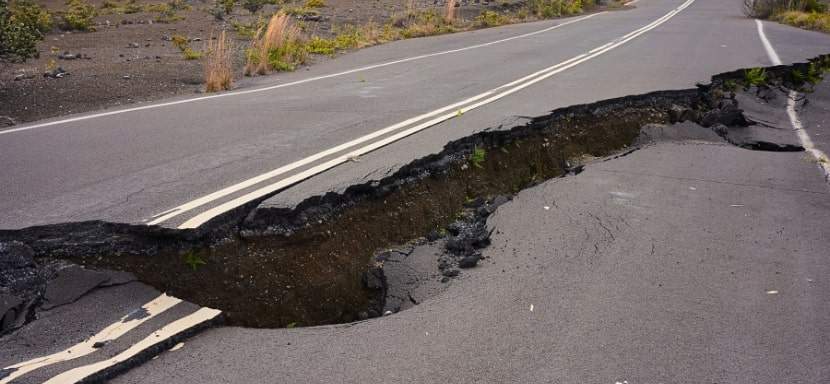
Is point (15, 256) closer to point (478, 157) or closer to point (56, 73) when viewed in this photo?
point (478, 157)

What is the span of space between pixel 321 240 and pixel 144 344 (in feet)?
5.85

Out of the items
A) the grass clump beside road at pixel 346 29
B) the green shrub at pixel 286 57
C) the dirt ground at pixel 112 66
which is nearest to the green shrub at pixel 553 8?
the grass clump beside road at pixel 346 29

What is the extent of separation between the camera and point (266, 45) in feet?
42.5

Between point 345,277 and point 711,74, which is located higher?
point 711,74

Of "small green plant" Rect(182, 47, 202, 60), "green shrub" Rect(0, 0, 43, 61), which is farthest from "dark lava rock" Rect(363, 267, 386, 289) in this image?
"small green plant" Rect(182, 47, 202, 60)

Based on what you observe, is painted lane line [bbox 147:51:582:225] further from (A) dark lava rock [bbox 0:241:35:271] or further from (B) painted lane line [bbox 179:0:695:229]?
(A) dark lava rock [bbox 0:241:35:271]

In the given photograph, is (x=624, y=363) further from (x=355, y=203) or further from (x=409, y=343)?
(x=355, y=203)

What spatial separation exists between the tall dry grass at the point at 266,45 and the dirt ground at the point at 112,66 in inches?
13.7

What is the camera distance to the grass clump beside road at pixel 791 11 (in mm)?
20172

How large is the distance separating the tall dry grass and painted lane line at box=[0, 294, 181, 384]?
8.98m

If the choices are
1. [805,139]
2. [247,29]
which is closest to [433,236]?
[805,139]

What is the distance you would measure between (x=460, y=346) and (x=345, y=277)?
1522mm

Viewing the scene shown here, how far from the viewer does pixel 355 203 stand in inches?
207

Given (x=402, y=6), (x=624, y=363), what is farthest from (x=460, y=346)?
(x=402, y=6)
